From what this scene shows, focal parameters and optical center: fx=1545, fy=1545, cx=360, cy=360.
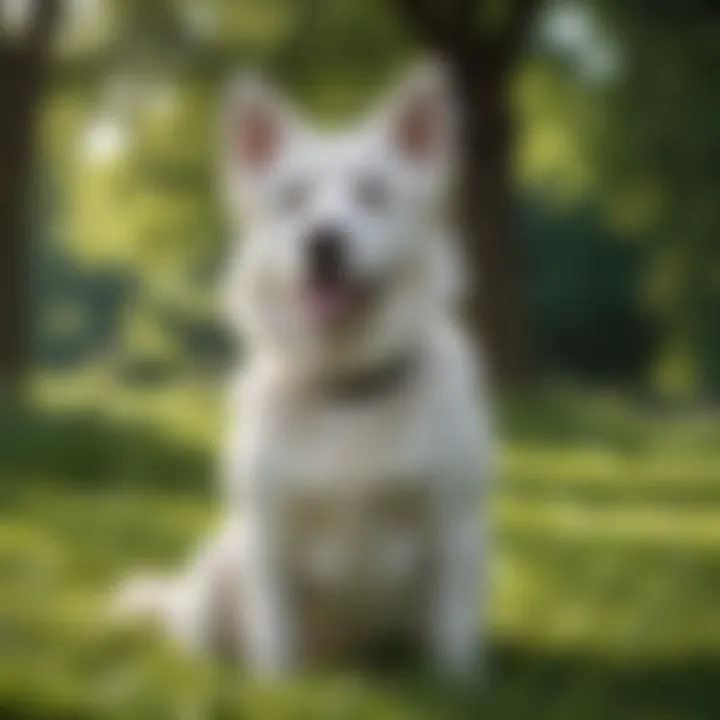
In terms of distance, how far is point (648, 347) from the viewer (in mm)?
1159

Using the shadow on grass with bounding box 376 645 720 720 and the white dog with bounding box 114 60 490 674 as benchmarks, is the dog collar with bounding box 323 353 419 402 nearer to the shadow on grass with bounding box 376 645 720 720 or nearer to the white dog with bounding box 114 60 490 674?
the white dog with bounding box 114 60 490 674

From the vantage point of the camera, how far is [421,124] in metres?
1.08

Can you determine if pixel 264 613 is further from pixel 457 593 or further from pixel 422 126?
pixel 422 126

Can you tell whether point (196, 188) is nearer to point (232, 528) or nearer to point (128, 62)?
point (128, 62)

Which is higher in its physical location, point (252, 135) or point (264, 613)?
point (252, 135)

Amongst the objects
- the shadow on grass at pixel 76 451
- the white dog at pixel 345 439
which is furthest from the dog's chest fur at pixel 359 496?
the shadow on grass at pixel 76 451

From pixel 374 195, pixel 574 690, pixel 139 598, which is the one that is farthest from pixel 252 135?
pixel 574 690

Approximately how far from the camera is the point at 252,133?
109 cm

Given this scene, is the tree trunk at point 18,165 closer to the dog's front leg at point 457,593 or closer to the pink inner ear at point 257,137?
the pink inner ear at point 257,137

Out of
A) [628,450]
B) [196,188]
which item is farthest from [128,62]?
[628,450]

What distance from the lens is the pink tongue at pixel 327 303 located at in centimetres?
108

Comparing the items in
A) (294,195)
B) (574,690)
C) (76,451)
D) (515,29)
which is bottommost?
(574,690)

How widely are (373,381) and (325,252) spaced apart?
128 millimetres

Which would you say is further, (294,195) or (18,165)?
(18,165)
